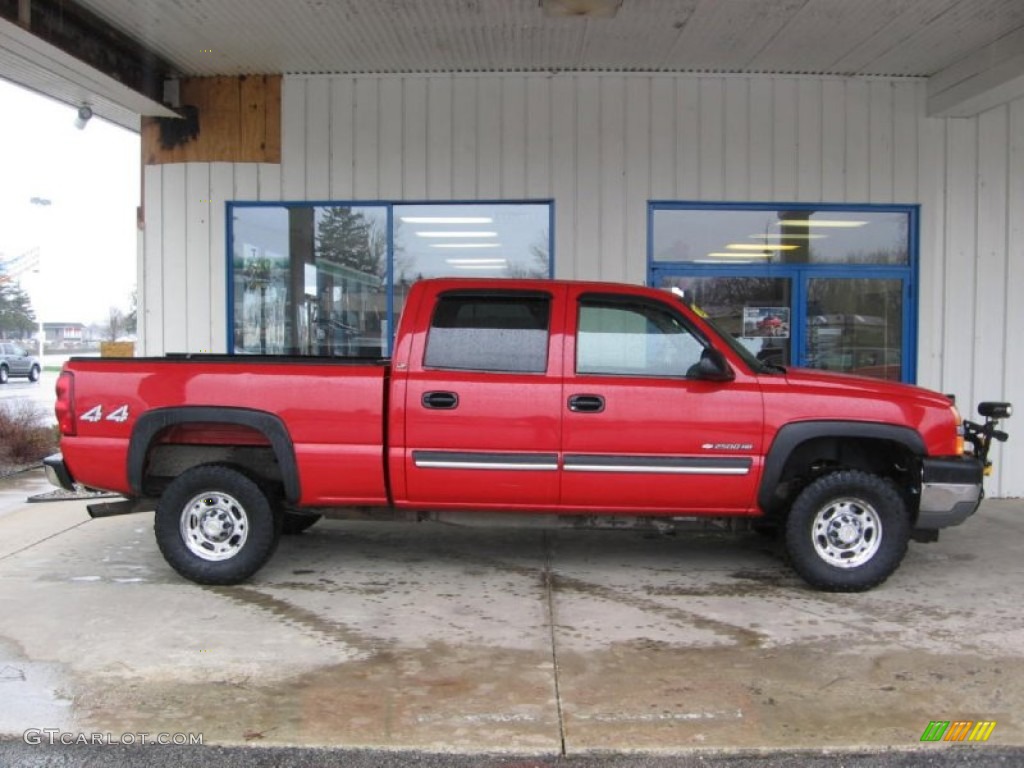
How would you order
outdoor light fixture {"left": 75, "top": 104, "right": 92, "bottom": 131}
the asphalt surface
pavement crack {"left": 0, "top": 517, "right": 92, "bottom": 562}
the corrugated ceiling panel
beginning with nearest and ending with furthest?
the asphalt surface, pavement crack {"left": 0, "top": 517, "right": 92, "bottom": 562}, the corrugated ceiling panel, outdoor light fixture {"left": 75, "top": 104, "right": 92, "bottom": 131}

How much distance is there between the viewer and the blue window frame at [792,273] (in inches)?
349

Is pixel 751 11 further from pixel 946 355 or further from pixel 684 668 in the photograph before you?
pixel 684 668

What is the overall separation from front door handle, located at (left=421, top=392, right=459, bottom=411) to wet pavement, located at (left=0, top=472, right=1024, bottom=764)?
125 centimetres

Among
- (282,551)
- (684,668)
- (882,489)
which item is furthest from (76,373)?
(882,489)

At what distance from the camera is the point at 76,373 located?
5430 millimetres

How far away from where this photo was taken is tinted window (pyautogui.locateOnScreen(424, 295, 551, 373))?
5391 mm

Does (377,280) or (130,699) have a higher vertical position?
(377,280)

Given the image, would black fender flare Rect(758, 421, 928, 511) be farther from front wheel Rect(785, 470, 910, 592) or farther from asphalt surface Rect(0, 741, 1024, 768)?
asphalt surface Rect(0, 741, 1024, 768)

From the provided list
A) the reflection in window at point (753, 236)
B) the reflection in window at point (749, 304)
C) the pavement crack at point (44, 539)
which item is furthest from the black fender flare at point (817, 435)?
the pavement crack at point (44, 539)

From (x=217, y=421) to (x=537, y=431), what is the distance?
2.05 meters

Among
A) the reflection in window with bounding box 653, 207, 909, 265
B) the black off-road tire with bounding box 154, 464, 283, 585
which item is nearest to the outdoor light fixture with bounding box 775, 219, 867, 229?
the reflection in window with bounding box 653, 207, 909, 265

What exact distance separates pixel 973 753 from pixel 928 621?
63.3 inches

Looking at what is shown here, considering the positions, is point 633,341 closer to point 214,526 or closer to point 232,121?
point 214,526

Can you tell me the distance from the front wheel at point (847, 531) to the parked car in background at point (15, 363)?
42.3m
